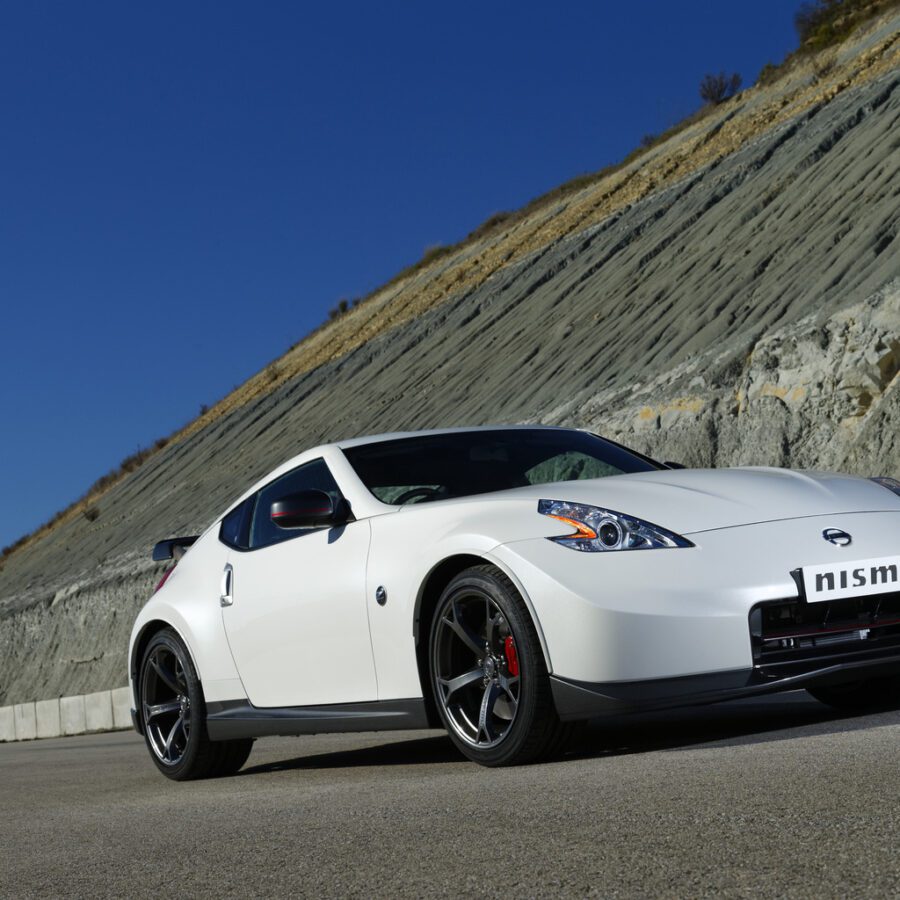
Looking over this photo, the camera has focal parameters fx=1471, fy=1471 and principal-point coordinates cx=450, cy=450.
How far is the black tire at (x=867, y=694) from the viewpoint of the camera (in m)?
6.50

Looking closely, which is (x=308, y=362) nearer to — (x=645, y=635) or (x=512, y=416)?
(x=512, y=416)

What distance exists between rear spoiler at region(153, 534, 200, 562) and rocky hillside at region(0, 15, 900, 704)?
9.53 meters

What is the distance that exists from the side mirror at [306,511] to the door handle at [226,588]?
3.03ft

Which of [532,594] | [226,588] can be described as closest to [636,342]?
[226,588]

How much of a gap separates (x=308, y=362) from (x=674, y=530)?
4006 centimetres

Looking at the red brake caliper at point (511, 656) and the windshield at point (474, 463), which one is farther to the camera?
the windshield at point (474, 463)

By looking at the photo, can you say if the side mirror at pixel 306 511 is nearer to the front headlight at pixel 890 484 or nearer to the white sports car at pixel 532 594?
the white sports car at pixel 532 594

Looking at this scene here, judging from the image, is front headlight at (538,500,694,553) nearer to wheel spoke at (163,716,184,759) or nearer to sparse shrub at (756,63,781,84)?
wheel spoke at (163,716,184,759)

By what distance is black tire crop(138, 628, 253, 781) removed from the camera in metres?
7.25

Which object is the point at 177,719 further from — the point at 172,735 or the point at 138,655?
the point at 138,655


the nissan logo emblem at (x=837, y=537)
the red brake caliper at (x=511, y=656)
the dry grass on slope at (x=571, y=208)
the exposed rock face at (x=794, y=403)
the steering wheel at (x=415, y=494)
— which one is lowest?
the red brake caliper at (x=511, y=656)

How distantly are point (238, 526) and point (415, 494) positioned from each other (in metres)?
1.21

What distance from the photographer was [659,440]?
19531 millimetres

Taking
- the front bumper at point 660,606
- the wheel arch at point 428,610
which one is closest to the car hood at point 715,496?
the front bumper at point 660,606
